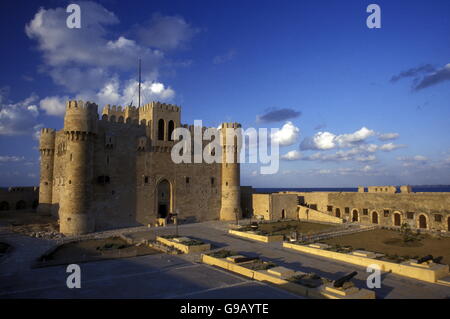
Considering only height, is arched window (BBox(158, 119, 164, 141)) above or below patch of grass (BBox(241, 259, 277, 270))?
above

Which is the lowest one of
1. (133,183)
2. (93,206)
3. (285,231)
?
(285,231)

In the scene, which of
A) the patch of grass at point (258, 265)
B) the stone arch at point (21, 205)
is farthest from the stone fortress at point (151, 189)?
the patch of grass at point (258, 265)

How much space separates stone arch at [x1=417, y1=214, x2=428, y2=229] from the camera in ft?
99.5

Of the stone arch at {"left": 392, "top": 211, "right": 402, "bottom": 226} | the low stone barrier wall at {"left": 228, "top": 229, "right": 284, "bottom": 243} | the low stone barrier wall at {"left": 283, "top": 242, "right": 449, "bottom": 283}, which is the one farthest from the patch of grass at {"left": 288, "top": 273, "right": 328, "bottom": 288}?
the stone arch at {"left": 392, "top": 211, "right": 402, "bottom": 226}

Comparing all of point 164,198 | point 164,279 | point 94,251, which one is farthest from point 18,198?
point 164,279

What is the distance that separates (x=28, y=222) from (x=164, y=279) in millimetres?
25848

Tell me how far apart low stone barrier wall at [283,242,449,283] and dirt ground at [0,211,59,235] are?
24187 mm

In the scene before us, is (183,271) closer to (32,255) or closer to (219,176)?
(32,255)

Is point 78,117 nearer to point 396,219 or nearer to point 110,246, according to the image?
point 110,246

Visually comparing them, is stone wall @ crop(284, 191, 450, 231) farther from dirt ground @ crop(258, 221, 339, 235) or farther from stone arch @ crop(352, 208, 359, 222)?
dirt ground @ crop(258, 221, 339, 235)

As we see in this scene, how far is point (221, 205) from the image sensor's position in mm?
37969

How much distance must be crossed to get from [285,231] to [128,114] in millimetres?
22364

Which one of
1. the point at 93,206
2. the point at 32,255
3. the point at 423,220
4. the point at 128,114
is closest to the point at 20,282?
the point at 32,255
